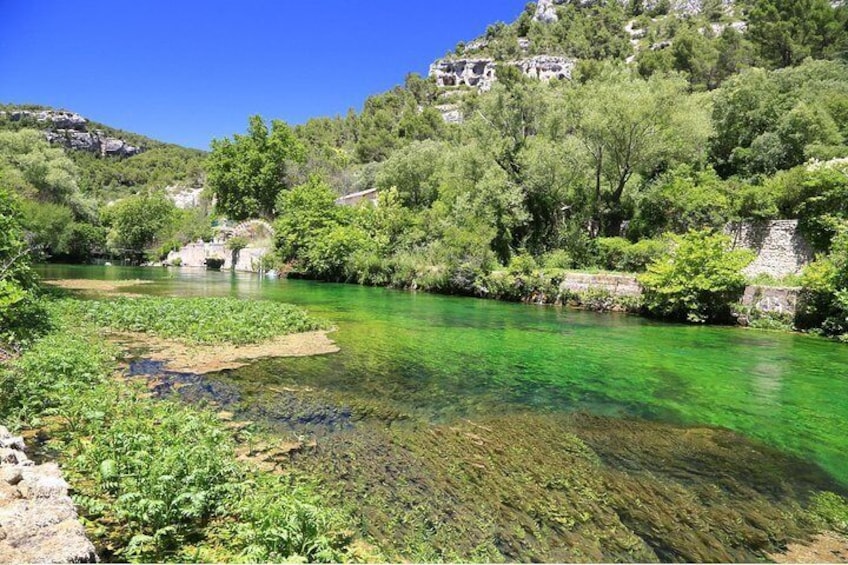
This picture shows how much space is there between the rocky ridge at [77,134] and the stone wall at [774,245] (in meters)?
163

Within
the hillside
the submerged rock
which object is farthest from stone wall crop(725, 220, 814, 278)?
the hillside

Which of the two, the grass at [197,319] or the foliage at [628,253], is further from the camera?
the foliage at [628,253]

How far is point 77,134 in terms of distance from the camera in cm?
14800

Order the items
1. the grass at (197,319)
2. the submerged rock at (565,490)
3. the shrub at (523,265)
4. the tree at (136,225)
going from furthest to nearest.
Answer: the tree at (136,225) → the shrub at (523,265) → the grass at (197,319) → the submerged rock at (565,490)

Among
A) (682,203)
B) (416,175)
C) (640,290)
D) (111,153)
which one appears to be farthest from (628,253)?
(111,153)

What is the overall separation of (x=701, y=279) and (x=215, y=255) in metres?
57.1

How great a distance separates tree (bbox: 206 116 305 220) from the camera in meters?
66.8

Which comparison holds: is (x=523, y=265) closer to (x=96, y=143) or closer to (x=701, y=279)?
(x=701, y=279)

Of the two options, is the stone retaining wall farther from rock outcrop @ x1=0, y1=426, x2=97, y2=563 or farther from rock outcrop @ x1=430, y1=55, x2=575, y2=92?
rock outcrop @ x1=430, y1=55, x2=575, y2=92

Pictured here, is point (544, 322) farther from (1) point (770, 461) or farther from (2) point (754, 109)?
(2) point (754, 109)

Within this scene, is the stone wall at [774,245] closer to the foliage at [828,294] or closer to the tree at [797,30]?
the foliage at [828,294]

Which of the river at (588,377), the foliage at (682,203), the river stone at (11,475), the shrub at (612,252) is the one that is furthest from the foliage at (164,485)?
the foliage at (682,203)

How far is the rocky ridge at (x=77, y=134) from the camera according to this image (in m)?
139

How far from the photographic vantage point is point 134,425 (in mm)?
6578
